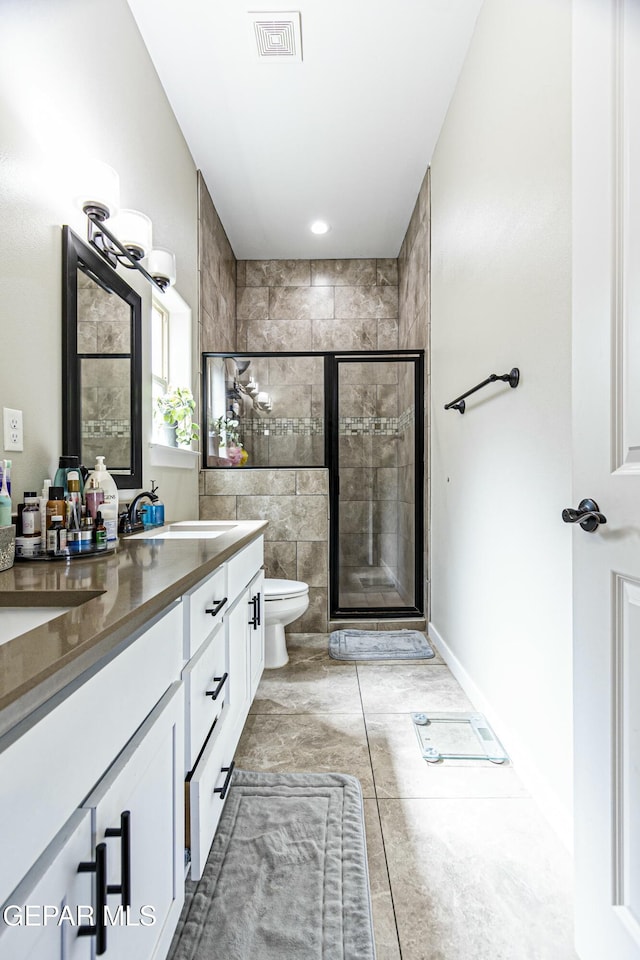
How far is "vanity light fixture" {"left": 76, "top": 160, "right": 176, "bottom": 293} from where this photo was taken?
1.51 m

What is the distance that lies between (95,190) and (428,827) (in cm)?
206

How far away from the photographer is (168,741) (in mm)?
885

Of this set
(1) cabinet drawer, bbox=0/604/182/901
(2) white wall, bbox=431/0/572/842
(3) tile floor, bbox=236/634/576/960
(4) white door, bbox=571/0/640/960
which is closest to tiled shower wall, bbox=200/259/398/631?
(2) white wall, bbox=431/0/572/842

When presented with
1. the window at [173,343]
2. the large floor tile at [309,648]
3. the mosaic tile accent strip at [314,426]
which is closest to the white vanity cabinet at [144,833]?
the large floor tile at [309,648]

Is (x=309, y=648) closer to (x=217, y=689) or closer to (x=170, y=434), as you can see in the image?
(x=170, y=434)

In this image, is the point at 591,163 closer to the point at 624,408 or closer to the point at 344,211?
the point at 624,408

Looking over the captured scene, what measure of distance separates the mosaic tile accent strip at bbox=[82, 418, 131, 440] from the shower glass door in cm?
161

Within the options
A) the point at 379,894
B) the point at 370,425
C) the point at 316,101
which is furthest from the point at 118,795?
the point at 316,101

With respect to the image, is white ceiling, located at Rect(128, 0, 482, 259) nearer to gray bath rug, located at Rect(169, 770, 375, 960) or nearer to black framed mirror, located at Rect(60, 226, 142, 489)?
black framed mirror, located at Rect(60, 226, 142, 489)

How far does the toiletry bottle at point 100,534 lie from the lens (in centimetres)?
135

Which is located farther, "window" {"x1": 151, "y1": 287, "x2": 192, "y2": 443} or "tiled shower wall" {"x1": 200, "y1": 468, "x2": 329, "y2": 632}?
"tiled shower wall" {"x1": 200, "y1": 468, "x2": 329, "y2": 632}

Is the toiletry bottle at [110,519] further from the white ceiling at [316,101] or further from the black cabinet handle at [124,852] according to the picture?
the white ceiling at [316,101]

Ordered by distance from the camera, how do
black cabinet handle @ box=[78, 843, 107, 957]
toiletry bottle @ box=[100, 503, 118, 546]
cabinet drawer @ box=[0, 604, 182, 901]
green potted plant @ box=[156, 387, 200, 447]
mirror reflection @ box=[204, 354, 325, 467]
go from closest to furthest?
cabinet drawer @ box=[0, 604, 182, 901] → black cabinet handle @ box=[78, 843, 107, 957] → toiletry bottle @ box=[100, 503, 118, 546] → green potted plant @ box=[156, 387, 200, 447] → mirror reflection @ box=[204, 354, 325, 467]

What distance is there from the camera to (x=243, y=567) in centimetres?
168
